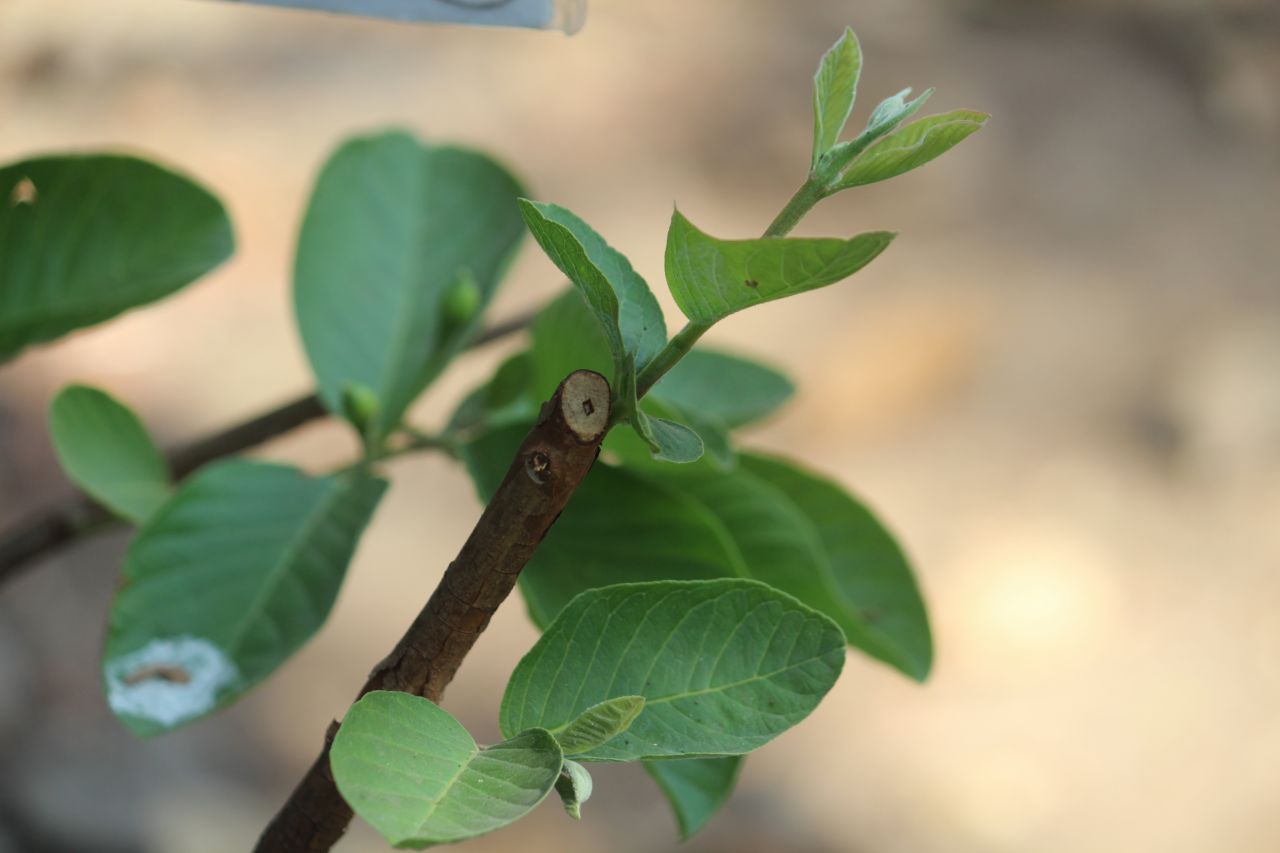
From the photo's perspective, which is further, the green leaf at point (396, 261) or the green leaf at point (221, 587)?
the green leaf at point (396, 261)

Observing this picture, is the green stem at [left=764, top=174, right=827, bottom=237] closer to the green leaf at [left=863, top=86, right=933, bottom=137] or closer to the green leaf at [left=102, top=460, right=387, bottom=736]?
the green leaf at [left=863, top=86, right=933, bottom=137]

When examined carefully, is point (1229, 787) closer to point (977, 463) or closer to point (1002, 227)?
point (977, 463)

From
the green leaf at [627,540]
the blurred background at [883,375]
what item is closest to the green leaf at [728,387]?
the green leaf at [627,540]

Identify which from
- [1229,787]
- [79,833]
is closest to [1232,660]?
[1229,787]

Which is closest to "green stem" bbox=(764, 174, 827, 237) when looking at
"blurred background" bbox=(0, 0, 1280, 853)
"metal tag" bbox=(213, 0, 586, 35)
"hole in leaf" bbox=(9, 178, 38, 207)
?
"metal tag" bbox=(213, 0, 586, 35)

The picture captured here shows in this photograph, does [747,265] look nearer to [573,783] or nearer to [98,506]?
[573,783]

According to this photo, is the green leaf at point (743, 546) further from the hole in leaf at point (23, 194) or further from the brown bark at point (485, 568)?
the hole in leaf at point (23, 194)
